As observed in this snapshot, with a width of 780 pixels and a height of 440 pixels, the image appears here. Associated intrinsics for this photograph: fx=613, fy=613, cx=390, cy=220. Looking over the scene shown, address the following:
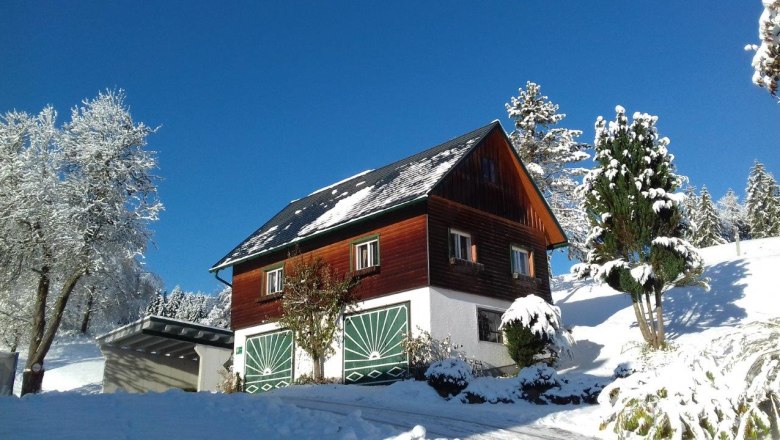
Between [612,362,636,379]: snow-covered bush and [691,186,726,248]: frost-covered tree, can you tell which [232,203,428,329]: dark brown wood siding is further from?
[691,186,726,248]: frost-covered tree

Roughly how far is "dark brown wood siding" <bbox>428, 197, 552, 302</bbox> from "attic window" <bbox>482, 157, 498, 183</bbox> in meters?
1.45

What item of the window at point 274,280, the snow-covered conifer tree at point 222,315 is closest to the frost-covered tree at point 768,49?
the window at point 274,280

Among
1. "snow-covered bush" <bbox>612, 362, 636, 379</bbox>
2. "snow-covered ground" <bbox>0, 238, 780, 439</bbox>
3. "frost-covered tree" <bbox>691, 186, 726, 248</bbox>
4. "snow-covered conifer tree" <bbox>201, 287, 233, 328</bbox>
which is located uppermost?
"frost-covered tree" <bbox>691, 186, 726, 248</bbox>

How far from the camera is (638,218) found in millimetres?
20781

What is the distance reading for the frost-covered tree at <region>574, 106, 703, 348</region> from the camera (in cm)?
2033

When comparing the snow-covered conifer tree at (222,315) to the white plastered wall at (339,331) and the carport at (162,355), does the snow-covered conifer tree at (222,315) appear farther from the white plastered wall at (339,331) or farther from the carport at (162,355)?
the white plastered wall at (339,331)

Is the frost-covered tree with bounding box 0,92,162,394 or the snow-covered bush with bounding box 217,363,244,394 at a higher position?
the frost-covered tree with bounding box 0,92,162,394

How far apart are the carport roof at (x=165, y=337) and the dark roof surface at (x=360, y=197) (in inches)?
124

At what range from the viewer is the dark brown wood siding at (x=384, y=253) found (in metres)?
20.1

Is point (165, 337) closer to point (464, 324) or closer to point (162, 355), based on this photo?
point (162, 355)

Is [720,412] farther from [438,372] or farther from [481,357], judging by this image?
[481,357]

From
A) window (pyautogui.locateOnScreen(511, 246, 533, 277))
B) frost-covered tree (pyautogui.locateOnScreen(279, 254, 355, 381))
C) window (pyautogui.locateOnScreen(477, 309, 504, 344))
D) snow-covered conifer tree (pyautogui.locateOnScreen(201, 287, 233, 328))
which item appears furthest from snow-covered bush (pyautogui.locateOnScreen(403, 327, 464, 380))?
snow-covered conifer tree (pyautogui.locateOnScreen(201, 287, 233, 328))

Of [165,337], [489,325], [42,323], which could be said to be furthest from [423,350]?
[42,323]

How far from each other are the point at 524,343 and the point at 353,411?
848 centimetres
